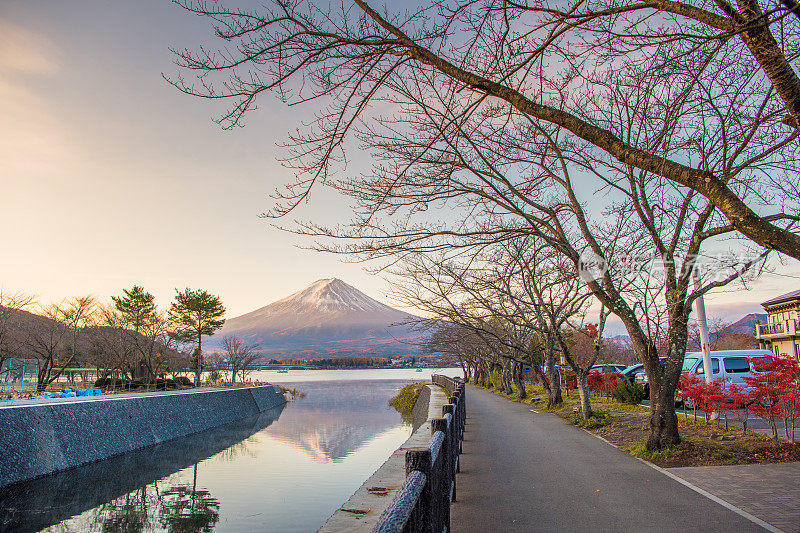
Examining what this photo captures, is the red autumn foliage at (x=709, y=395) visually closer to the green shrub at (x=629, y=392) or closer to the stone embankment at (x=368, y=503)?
the stone embankment at (x=368, y=503)

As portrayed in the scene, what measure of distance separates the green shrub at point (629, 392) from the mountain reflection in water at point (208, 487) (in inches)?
367

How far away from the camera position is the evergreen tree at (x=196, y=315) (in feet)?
205

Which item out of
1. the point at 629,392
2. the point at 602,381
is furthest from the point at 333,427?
the point at 629,392

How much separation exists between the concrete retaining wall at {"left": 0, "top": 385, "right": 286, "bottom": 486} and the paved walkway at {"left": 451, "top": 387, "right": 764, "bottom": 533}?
37.8ft

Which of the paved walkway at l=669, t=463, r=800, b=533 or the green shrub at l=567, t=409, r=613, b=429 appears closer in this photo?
the paved walkway at l=669, t=463, r=800, b=533

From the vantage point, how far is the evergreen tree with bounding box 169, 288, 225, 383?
6241 cm

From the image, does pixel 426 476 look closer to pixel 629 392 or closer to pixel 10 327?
pixel 629 392

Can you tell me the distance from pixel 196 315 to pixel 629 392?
54735 millimetres

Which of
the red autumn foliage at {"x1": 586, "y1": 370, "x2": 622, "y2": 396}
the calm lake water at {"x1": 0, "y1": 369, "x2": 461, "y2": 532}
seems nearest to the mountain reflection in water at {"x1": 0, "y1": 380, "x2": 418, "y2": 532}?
the calm lake water at {"x1": 0, "y1": 369, "x2": 461, "y2": 532}

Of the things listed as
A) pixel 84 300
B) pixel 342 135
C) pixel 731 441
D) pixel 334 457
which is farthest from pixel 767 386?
pixel 84 300

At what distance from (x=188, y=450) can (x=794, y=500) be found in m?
20.0

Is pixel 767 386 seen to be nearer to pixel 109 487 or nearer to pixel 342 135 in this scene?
pixel 342 135

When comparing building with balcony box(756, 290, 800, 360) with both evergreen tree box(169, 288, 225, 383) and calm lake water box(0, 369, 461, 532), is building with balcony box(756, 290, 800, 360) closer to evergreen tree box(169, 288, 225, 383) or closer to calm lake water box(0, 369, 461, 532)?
calm lake water box(0, 369, 461, 532)

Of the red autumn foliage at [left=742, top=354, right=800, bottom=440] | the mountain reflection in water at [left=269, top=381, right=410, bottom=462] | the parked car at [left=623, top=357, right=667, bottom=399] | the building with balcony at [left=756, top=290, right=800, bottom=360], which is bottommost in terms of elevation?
the mountain reflection in water at [left=269, top=381, right=410, bottom=462]
